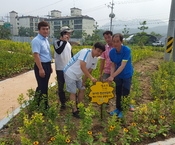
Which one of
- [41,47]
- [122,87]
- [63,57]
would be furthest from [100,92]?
[41,47]

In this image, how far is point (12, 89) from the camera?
5.58 metres

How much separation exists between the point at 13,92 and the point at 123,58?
3179 millimetres

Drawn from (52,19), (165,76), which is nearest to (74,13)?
(52,19)

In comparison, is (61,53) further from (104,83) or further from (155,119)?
(155,119)

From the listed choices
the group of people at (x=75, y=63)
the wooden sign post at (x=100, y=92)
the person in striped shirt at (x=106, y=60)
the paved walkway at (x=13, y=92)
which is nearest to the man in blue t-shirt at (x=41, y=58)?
the group of people at (x=75, y=63)

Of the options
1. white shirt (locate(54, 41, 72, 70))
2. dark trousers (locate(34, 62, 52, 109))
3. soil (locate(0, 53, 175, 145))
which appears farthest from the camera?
soil (locate(0, 53, 175, 145))

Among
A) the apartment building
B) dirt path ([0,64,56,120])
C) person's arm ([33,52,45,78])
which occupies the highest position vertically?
the apartment building

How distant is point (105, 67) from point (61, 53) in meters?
0.94

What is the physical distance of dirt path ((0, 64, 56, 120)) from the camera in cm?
422

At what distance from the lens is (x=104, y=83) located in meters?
3.24

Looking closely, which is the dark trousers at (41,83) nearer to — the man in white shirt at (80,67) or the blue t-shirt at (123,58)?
the man in white shirt at (80,67)

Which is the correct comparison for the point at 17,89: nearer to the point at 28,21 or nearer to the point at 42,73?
the point at 42,73

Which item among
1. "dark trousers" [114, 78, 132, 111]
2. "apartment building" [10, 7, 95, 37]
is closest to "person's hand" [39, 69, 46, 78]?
"dark trousers" [114, 78, 132, 111]

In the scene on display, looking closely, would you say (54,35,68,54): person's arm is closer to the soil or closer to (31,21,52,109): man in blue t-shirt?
(31,21,52,109): man in blue t-shirt
